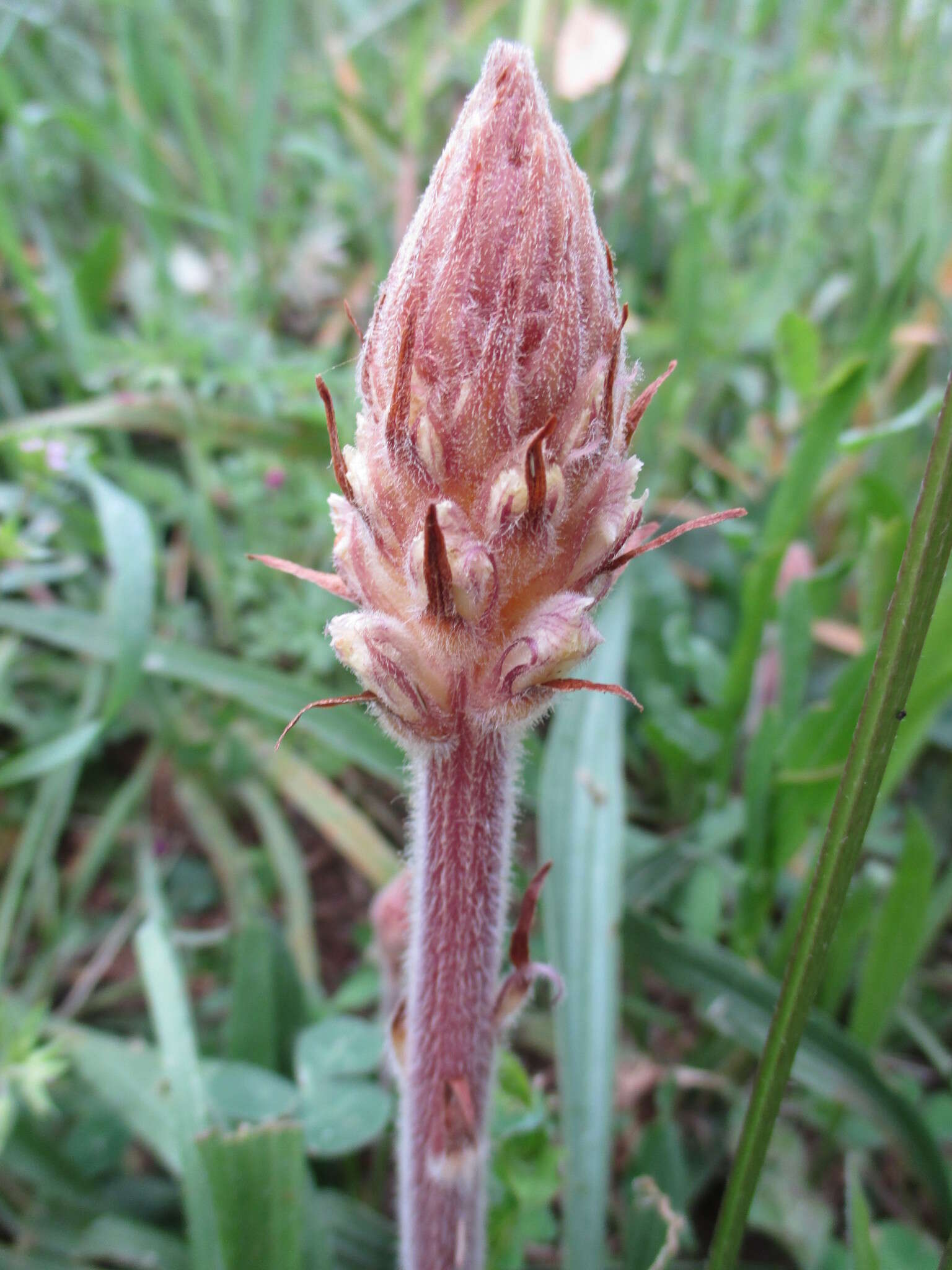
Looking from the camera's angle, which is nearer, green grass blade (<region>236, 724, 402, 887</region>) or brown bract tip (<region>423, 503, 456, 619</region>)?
brown bract tip (<region>423, 503, 456, 619</region>)

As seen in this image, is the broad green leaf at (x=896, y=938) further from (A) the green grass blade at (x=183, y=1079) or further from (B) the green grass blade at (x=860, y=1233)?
(A) the green grass blade at (x=183, y=1079)

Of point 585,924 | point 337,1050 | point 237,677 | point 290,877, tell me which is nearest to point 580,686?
point 585,924

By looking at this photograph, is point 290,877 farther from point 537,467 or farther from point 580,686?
point 537,467

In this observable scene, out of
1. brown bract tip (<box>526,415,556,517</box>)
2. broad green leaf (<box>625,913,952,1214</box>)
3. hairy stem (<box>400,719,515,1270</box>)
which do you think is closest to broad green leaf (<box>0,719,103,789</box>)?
hairy stem (<box>400,719,515,1270</box>)

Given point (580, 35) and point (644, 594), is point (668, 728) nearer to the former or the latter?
point (644, 594)

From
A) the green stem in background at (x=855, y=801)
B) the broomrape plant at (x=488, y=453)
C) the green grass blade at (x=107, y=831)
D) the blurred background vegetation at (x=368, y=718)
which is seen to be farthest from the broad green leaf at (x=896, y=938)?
the green grass blade at (x=107, y=831)

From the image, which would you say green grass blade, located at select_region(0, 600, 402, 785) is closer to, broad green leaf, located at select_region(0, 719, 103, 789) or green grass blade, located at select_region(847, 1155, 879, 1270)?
broad green leaf, located at select_region(0, 719, 103, 789)
